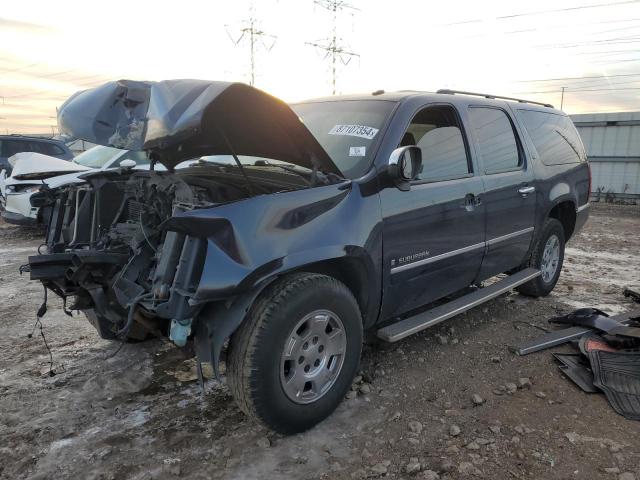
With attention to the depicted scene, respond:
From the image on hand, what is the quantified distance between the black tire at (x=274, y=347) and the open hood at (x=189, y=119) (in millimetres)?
786

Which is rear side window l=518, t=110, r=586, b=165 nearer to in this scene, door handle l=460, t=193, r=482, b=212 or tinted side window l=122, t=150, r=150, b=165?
door handle l=460, t=193, r=482, b=212

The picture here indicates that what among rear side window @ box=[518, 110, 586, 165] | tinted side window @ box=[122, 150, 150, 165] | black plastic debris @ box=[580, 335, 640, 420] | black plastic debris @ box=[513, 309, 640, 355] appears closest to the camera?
black plastic debris @ box=[580, 335, 640, 420]

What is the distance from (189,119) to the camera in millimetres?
2357

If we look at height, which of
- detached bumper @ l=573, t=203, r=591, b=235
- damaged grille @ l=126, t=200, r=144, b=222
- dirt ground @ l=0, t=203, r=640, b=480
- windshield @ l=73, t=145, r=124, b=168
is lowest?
dirt ground @ l=0, t=203, r=640, b=480

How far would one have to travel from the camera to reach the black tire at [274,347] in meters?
2.47

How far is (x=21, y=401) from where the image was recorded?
314 cm

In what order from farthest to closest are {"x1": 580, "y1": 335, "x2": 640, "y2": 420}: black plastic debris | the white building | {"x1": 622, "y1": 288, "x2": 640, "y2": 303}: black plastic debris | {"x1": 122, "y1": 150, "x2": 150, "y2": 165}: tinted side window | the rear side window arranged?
the white building, {"x1": 122, "y1": 150, "x2": 150, "y2": 165}: tinted side window, {"x1": 622, "y1": 288, "x2": 640, "y2": 303}: black plastic debris, the rear side window, {"x1": 580, "y1": 335, "x2": 640, "y2": 420}: black plastic debris

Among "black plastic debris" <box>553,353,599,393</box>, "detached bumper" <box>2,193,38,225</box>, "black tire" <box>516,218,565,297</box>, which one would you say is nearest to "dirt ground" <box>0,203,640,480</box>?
"black plastic debris" <box>553,353,599,393</box>

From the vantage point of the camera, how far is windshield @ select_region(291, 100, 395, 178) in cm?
314

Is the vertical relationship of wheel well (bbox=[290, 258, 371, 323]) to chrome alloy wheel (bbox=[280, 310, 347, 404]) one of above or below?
above

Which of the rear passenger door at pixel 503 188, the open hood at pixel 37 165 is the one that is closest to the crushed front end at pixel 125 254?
the open hood at pixel 37 165

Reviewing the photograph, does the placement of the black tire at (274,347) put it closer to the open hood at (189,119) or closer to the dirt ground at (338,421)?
the dirt ground at (338,421)

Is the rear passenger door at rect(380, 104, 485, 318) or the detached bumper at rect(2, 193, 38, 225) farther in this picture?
the detached bumper at rect(2, 193, 38, 225)

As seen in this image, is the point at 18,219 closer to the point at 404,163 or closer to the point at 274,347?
the point at 274,347
